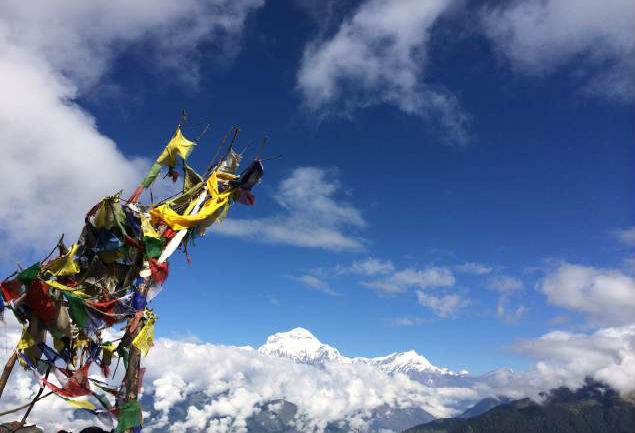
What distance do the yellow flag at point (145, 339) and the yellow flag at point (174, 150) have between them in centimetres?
969

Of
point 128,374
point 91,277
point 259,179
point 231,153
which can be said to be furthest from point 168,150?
point 128,374

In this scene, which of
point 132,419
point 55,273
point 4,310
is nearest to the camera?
point 132,419

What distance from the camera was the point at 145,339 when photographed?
1816cm

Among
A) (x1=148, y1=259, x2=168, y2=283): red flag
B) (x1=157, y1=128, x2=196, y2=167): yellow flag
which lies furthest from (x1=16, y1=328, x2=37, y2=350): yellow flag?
(x1=157, y1=128, x2=196, y2=167): yellow flag

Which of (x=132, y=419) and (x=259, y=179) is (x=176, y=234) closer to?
(x=259, y=179)

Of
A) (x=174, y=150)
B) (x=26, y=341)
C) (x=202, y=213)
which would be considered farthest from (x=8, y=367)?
(x=174, y=150)

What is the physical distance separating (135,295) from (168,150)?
8651 mm

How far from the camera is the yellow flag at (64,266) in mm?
20906

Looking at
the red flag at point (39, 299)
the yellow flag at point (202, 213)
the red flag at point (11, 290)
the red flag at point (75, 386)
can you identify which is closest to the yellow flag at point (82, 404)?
the red flag at point (75, 386)

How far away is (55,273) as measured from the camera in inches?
822

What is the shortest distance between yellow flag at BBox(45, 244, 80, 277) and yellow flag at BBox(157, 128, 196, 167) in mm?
6543

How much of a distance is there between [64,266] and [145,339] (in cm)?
599

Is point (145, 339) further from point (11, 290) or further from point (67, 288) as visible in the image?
point (11, 290)

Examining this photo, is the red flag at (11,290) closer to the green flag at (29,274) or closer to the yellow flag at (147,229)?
the green flag at (29,274)
